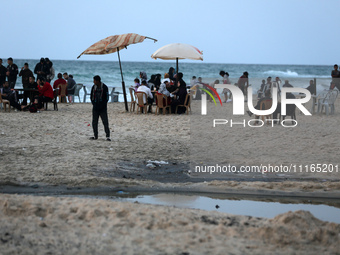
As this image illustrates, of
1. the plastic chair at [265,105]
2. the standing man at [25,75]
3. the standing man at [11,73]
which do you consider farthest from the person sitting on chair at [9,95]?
the plastic chair at [265,105]

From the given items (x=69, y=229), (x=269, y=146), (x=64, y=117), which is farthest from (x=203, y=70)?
(x=69, y=229)

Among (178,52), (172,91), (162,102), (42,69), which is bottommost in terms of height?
(162,102)

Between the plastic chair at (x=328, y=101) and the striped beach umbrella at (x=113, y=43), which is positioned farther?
the plastic chair at (x=328, y=101)

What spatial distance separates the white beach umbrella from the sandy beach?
11.6 ft

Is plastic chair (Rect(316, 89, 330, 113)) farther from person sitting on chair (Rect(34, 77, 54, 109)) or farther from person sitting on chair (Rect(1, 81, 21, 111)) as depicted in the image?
person sitting on chair (Rect(1, 81, 21, 111))

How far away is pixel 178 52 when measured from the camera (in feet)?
55.3

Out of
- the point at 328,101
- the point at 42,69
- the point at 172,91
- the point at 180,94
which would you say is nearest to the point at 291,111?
the point at 328,101

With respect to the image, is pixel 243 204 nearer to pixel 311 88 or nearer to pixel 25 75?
pixel 311 88

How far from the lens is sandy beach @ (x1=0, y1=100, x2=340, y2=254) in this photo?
4.43m

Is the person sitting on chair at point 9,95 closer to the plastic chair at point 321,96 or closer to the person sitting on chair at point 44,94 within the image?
the person sitting on chair at point 44,94

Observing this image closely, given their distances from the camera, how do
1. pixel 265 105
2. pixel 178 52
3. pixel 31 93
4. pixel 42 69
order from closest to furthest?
pixel 265 105 → pixel 31 93 → pixel 178 52 → pixel 42 69

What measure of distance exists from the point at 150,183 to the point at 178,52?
10430 mm

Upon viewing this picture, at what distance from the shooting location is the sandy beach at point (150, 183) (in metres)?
4.43

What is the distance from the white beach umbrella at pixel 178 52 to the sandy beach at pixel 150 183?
353 cm
